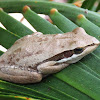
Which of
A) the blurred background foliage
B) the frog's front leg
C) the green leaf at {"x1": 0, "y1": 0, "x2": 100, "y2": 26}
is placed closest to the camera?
the blurred background foliage

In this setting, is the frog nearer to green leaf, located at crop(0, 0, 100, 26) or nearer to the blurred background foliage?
the blurred background foliage

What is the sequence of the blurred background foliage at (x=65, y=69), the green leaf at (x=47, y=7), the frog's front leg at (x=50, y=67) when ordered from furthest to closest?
the green leaf at (x=47, y=7) < the frog's front leg at (x=50, y=67) < the blurred background foliage at (x=65, y=69)

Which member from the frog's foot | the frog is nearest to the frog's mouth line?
the frog

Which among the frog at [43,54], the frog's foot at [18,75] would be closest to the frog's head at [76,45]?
the frog at [43,54]

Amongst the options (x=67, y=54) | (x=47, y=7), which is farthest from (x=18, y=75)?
(x=47, y=7)

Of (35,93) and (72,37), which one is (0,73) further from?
(72,37)

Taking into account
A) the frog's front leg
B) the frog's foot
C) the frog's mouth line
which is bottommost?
the frog's foot

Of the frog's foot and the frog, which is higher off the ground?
the frog

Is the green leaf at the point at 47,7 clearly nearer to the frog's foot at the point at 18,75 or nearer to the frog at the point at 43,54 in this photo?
the frog at the point at 43,54
